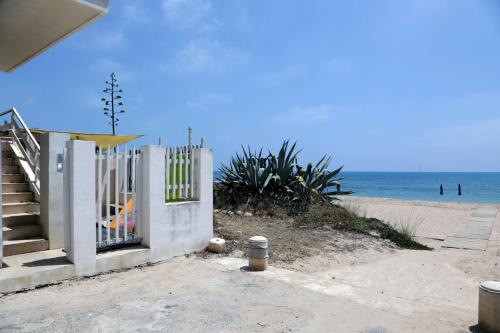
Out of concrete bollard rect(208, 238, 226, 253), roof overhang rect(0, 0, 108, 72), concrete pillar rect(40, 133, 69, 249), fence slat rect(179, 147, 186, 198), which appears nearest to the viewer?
roof overhang rect(0, 0, 108, 72)

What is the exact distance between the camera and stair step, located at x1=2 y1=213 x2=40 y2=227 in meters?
6.58

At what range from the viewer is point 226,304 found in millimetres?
4711

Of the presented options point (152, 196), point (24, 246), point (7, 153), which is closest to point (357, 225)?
point (152, 196)

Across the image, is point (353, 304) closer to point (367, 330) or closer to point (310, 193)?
point (367, 330)

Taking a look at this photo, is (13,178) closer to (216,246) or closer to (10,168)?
(10,168)

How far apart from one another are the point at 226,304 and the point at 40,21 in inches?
187

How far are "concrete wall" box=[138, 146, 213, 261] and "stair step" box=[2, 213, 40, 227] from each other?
6.47ft

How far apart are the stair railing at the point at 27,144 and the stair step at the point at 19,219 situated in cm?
82

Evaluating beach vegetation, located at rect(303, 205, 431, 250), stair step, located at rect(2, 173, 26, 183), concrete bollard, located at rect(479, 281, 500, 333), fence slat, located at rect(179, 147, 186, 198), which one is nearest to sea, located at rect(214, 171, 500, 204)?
beach vegetation, located at rect(303, 205, 431, 250)

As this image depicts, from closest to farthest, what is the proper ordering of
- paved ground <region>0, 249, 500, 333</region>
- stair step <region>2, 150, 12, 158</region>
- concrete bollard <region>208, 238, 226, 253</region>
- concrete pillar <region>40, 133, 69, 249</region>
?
paved ground <region>0, 249, 500, 333</region> < concrete pillar <region>40, 133, 69, 249</region> < concrete bollard <region>208, 238, 226, 253</region> < stair step <region>2, 150, 12, 158</region>

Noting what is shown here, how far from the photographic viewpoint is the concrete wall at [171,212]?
6.56 m

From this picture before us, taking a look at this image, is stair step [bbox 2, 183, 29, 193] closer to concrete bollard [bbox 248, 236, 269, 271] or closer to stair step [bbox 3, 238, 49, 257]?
stair step [bbox 3, 238, 49, 257]

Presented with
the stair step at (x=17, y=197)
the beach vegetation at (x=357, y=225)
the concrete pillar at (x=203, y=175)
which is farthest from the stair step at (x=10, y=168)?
the beach vegetation at (x=357, y=225)

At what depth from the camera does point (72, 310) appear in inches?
174
